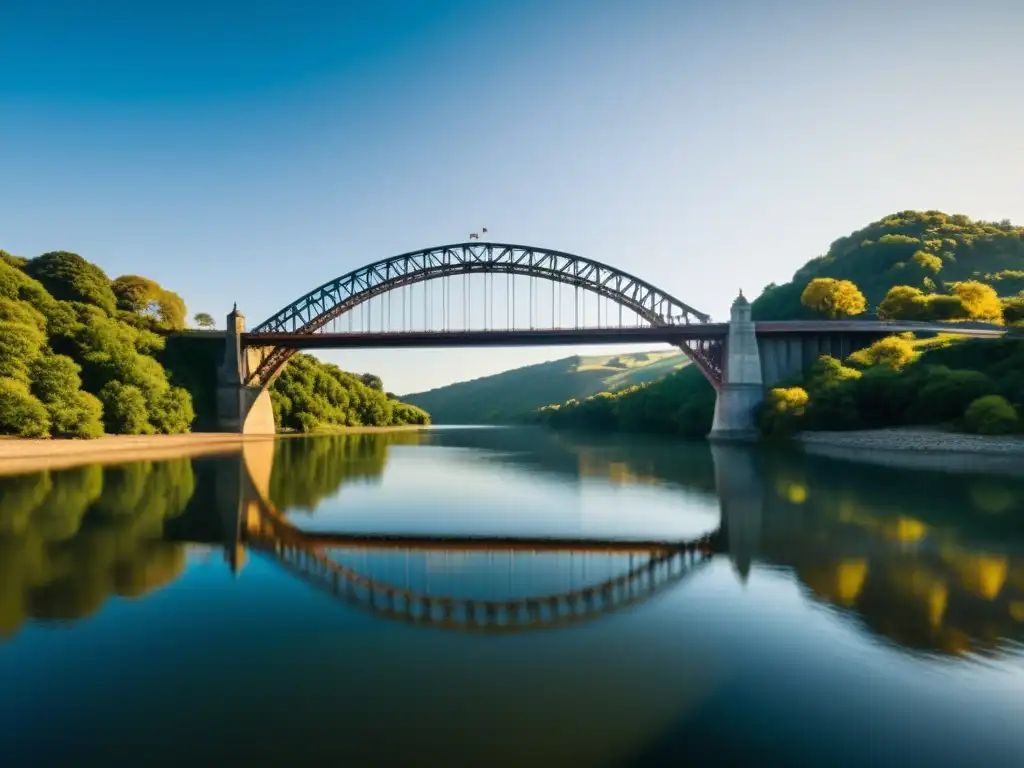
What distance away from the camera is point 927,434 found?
41.6 metres

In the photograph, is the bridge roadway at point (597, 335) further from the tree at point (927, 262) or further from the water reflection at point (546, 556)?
the tree at point (927, 262)

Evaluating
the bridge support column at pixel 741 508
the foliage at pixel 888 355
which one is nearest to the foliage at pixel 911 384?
the foliage at pixel 888 355

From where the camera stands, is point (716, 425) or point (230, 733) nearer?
point (230, 733)

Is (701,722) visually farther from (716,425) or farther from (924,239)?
(924,239)

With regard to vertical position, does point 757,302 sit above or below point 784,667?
above

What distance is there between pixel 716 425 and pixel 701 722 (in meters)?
59.0

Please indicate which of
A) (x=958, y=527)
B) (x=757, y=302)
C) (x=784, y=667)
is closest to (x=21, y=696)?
(x=784, y=667)

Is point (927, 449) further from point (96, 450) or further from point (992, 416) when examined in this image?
point (96, 450)

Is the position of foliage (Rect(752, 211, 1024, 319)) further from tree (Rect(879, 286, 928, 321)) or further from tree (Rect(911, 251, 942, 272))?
tree (Rect(879, 286, 928, 321))

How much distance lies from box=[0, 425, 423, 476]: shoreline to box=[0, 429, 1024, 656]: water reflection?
418 inches

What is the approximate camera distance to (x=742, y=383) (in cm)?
6009

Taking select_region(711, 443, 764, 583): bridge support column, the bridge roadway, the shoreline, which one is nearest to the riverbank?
select_region(711, 443, 764, 583): bridge support column

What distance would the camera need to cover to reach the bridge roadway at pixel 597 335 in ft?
193

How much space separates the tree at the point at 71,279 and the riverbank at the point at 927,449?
72704mm
